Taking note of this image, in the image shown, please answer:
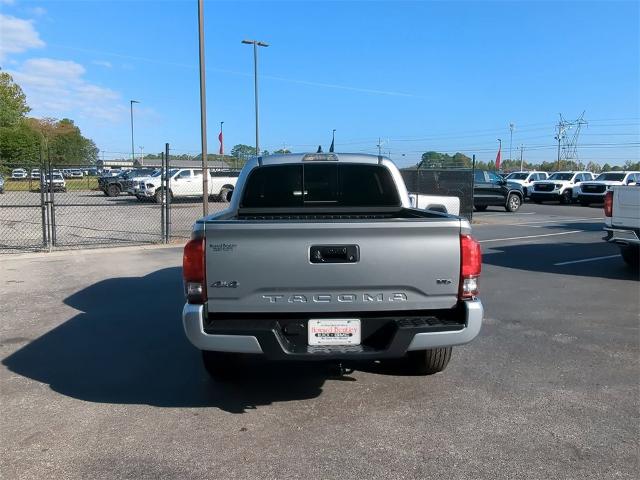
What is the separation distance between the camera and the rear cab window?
5422 millimetres

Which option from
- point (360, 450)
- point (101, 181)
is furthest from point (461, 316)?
point (101, 181)

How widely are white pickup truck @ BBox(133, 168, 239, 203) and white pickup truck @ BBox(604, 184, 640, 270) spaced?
18.5m

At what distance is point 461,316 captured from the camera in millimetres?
3805

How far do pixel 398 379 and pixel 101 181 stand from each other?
109 ft

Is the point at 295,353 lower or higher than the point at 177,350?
higher

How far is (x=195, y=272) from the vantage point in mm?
3678

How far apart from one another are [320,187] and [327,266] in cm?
205

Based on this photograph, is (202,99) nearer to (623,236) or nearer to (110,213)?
(110,213)

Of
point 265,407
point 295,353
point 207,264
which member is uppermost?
point 207,264

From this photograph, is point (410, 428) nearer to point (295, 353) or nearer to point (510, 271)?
point (295, 353)

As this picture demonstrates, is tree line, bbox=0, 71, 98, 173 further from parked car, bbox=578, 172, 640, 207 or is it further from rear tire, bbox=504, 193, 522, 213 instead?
parked car, bbox=578, 172, 640, 207

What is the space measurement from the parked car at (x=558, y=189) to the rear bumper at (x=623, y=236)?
24.1 metres

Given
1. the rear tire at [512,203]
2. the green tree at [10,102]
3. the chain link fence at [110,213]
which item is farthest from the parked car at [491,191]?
the green tree at [10,102]

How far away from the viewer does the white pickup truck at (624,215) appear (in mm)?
8883
